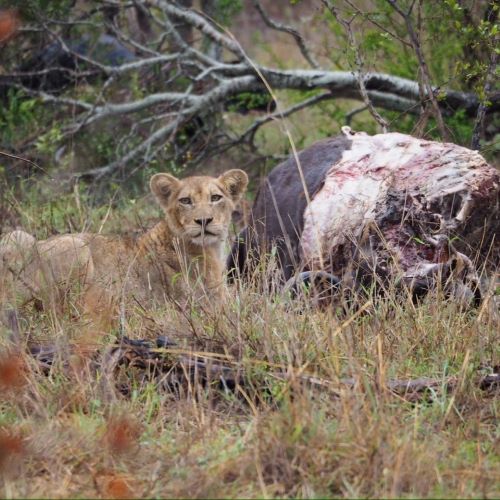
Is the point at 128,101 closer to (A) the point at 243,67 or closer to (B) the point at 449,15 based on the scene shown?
(A) the point at 243,67

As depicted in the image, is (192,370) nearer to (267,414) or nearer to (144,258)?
(267,414)

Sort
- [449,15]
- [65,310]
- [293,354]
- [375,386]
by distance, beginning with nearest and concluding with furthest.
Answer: [375,386]
[293,354]
[65,310]
[449,15]

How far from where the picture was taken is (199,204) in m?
6.16

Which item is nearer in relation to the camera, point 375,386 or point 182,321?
point 375,386

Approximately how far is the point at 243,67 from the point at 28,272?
136 inches

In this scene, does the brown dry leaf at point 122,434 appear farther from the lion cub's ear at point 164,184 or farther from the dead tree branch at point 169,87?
the dead tree branch at point 169,87

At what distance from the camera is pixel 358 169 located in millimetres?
5754

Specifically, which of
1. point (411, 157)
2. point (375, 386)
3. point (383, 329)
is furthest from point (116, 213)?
point (375, 386)

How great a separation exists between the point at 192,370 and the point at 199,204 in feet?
7.10

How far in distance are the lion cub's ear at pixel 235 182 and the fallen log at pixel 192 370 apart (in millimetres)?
2196

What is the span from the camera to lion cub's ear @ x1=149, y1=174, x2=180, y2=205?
6.30 m

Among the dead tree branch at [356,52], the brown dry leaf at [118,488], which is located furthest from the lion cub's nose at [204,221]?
the brown dry leaf at [118,488]

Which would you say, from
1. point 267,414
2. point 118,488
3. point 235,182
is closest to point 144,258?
point 235,182

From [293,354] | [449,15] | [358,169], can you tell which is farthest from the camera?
[449,15]
